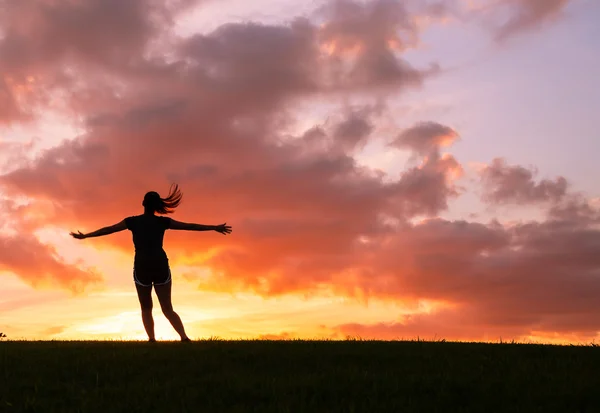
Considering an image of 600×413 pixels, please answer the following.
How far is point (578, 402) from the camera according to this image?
13211 mm

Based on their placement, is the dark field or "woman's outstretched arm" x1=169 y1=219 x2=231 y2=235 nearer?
the dark field

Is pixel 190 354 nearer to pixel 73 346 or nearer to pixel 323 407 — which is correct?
pixel 73 346

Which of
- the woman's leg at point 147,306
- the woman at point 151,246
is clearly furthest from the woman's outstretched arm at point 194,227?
the woman's leg at point 147,306

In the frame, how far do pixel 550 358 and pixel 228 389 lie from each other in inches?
310

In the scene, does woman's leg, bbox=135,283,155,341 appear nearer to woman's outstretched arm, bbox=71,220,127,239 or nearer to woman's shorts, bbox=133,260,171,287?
woman's shorts, bbox=133,260,171,287

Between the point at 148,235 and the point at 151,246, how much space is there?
30 cm

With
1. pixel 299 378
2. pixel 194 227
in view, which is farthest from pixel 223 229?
pixel 299 378

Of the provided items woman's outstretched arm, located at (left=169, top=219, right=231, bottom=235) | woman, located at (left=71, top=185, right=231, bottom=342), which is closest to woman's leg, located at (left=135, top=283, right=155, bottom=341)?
woman, located at (left=71, top=185, right=231, bottom=342)

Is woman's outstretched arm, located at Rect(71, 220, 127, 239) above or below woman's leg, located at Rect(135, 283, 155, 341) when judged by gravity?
above

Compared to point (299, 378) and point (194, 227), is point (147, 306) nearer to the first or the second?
point (194, 227)

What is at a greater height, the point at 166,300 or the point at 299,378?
the point at 166,300

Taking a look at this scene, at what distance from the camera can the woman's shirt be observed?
19.4m

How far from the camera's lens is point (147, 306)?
19750 mm

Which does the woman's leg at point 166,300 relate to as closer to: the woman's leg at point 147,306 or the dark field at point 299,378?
the woman's leg at point 147,306
